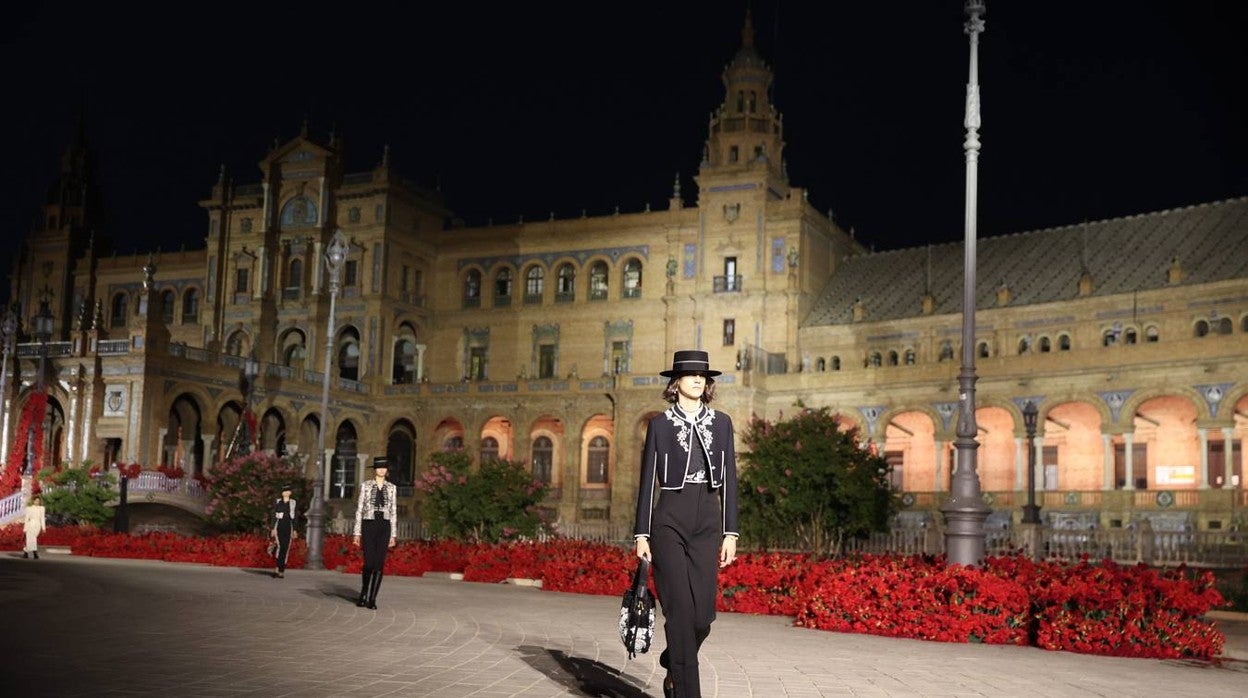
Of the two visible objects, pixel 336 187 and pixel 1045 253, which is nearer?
pixel 1045 253

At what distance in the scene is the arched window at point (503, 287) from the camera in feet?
201

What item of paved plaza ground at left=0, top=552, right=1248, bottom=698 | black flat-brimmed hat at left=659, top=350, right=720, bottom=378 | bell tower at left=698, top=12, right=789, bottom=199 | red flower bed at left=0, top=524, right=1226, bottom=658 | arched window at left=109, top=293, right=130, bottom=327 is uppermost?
bell tower at left=698, top=12, right=789, bottom=199

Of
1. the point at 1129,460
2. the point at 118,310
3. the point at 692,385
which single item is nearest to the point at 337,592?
the point at 692,385

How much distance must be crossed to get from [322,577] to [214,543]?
22.6ft

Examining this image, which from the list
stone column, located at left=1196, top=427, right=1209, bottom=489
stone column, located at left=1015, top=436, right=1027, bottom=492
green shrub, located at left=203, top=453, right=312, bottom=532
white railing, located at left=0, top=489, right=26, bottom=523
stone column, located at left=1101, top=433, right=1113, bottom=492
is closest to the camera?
green shrub, located at left=203, top=453, right=312, bottom=532

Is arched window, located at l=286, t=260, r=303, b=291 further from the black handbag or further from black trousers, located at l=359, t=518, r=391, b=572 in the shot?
the black handbag

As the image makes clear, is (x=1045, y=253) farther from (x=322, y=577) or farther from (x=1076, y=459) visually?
(x=322, y=577)

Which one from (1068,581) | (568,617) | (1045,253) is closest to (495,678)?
(568,617)

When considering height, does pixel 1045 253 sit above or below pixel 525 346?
above

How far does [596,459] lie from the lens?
55.6 metres

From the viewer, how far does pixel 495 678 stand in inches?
361

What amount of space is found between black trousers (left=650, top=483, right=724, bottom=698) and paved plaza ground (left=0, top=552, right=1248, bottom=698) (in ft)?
4.28

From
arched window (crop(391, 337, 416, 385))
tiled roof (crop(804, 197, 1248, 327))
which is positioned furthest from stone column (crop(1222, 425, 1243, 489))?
arched window (crop(391, 337, 416, 385))

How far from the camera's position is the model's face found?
8.02 m
